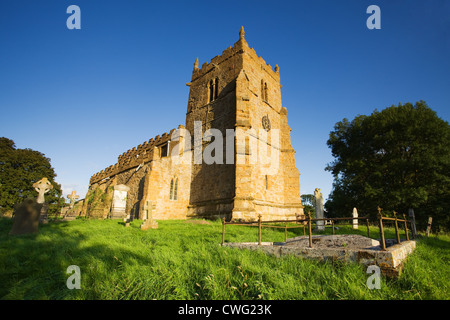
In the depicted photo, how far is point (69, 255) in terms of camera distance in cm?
532

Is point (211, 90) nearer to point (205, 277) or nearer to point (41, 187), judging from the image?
point (41, 187)

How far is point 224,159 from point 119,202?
10.1 metres

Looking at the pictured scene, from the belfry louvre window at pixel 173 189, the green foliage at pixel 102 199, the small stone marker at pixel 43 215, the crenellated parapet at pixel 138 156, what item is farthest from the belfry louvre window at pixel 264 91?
the small stone marker at pixel 43 215

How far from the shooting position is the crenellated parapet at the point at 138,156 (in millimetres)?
19837

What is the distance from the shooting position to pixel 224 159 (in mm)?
15664

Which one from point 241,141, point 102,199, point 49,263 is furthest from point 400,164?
point 102,199

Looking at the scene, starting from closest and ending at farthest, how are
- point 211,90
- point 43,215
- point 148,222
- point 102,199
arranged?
point 148,222 → point 43,215 → point 211,90 → point 102,199

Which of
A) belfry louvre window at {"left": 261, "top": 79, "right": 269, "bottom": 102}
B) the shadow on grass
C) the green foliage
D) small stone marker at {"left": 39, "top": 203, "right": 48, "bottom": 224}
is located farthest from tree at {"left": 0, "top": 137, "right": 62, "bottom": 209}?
belfry louvre window at {"left": 261, "top": 79, "right": 269, "bottom": 102}

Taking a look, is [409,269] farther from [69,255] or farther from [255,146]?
[255,146]

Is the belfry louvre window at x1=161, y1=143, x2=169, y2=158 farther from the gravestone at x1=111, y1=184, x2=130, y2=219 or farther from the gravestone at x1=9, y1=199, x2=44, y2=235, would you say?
the gravestone at x1=9, y1=199, x2=44, y2=235

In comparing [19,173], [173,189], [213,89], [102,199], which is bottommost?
[102,199]

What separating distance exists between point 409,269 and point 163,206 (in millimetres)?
15143

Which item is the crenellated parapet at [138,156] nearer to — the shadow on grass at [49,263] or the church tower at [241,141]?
the church tower at [241,141]
